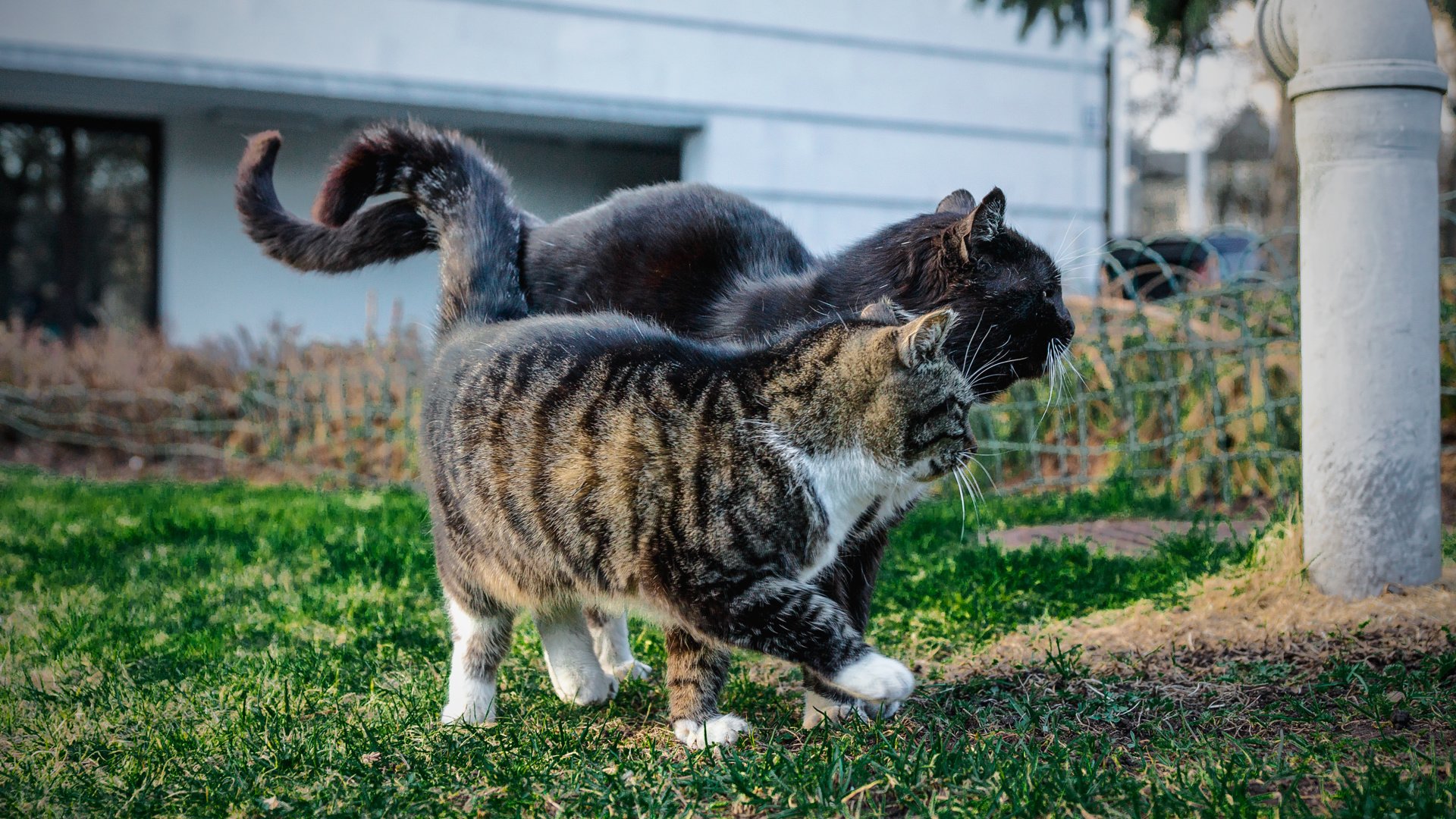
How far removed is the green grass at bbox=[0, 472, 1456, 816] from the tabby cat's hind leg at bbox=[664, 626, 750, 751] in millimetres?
79

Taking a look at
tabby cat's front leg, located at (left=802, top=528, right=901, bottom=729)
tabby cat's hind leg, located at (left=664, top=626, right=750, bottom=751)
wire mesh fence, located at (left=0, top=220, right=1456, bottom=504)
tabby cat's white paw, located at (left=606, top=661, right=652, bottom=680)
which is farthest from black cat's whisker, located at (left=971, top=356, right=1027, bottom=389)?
tabby cat's white paw, located at (left=606, top=661, right=652, bottom=680)

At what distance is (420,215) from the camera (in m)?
3.59

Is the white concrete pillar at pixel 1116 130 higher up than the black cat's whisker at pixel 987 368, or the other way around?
the white concrete pillar at pixel 1116 130

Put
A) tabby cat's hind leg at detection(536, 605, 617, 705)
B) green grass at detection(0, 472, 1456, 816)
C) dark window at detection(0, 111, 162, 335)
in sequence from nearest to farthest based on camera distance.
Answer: green grass at detection(0, 472, 1456, 816) → tabby cat's hind leg at detection(536, 605, 617, 705) → dark window at detection(0, 111, 162, 335)

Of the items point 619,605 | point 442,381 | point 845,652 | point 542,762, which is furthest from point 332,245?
point 845,652

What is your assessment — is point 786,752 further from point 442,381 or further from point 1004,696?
point 442,381

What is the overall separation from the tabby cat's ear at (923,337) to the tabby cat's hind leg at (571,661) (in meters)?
1.15

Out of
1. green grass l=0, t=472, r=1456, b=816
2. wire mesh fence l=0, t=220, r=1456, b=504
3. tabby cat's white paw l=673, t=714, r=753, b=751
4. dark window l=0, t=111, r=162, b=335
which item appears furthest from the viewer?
dark window l=0, t=111, r=162, b=335

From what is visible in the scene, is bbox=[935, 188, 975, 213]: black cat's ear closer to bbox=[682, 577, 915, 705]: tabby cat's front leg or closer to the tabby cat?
the tabby cat

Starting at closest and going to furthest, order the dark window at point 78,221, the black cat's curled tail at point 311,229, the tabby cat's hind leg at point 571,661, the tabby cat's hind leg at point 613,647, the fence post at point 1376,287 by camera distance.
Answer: the tabby cat's hind leg at point 571,661 < the fence post at point 1376,287 < the tabby cat's hind leg at point 613,647 < the black cat's curled tail at point 311,229 < the dark window at point 78,221

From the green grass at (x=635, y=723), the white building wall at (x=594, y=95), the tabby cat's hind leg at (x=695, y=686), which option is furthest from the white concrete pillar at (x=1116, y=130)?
the tabby cat's hind leg at (x=695, y=686)

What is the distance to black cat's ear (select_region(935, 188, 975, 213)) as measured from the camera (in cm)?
333

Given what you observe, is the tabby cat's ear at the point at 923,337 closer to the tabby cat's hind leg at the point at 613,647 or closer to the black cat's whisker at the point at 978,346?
the black cat's whisker at the point at 978,346

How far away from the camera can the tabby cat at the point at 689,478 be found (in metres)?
2.45
